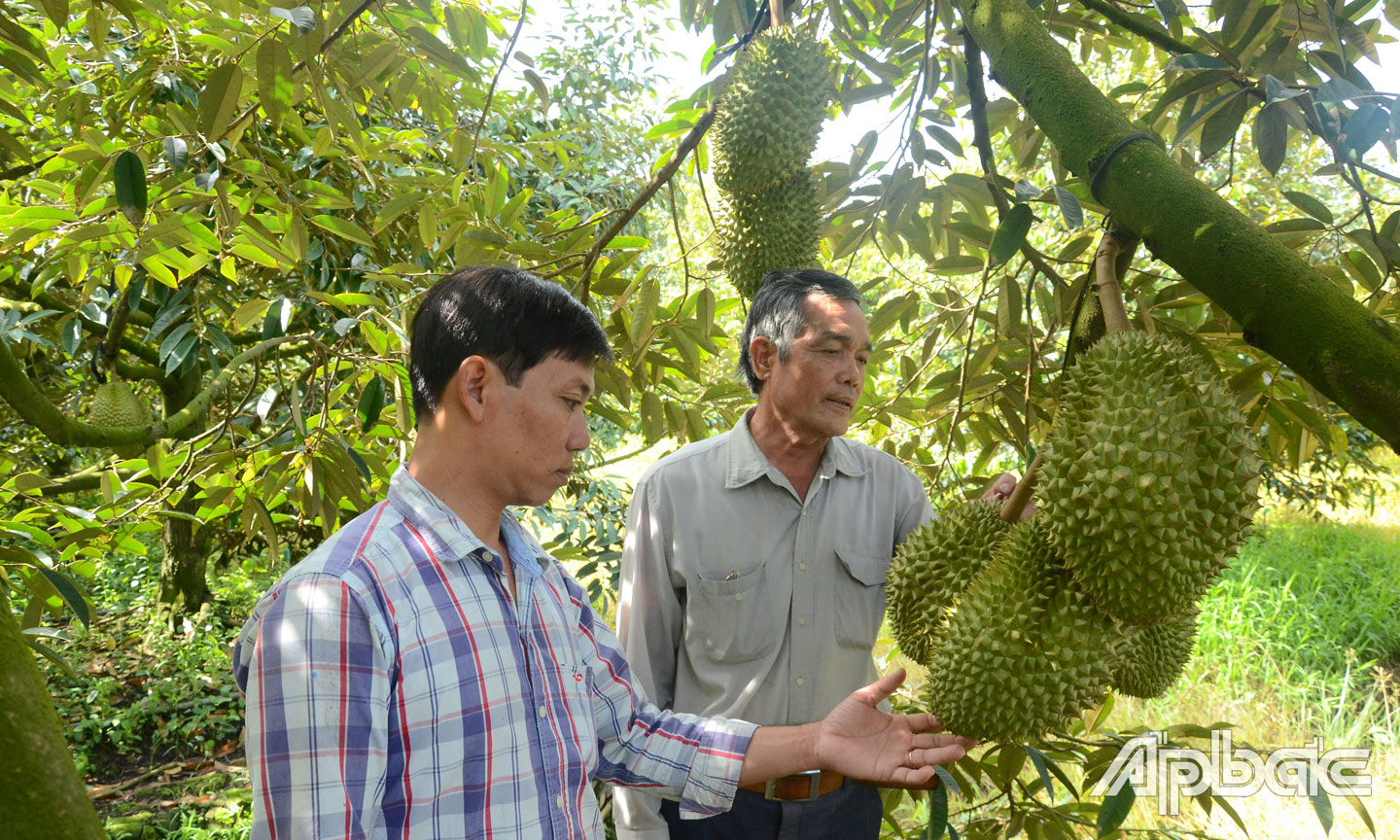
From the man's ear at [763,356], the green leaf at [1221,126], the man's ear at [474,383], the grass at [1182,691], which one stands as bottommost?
the grass at [1182,691]

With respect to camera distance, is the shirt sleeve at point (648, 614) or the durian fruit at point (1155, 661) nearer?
the durian fruit at point (1155, 661)

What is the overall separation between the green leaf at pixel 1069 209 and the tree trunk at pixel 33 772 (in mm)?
994

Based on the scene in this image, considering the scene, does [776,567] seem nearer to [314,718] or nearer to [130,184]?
[314,718]

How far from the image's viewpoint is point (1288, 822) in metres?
3.62

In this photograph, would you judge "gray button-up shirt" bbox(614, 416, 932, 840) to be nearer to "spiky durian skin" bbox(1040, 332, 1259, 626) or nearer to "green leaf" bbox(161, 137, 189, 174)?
"spiky durian skin" bbox(1040, 332, 1259, 626)

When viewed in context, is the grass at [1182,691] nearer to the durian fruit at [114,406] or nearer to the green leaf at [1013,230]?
the durian fruit at [114,406]

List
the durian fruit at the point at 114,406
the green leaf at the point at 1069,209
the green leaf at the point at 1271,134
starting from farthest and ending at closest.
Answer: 1. the durian fruit at the point at 114,406
2. the green leaf at the point at 1271,134
3. the green leaf at the point at 1069,209

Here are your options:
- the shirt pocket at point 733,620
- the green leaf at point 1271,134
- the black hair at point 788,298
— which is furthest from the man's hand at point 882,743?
the green leaf at point 1271,134

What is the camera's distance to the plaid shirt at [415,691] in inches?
36.2

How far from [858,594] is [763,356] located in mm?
521

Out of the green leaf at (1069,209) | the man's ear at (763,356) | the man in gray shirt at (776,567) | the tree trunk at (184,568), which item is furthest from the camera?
the tree trunk at (184,568)

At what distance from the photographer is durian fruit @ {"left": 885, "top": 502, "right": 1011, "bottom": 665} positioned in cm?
127

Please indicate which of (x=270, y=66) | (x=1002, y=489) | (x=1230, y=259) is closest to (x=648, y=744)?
(x=1002, y=489)

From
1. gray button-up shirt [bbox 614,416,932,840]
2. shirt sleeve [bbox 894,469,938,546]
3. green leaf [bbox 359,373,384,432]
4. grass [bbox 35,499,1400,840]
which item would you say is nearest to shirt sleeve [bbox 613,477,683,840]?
A: gray button-up shirt [bbox 614,416,932,840]
